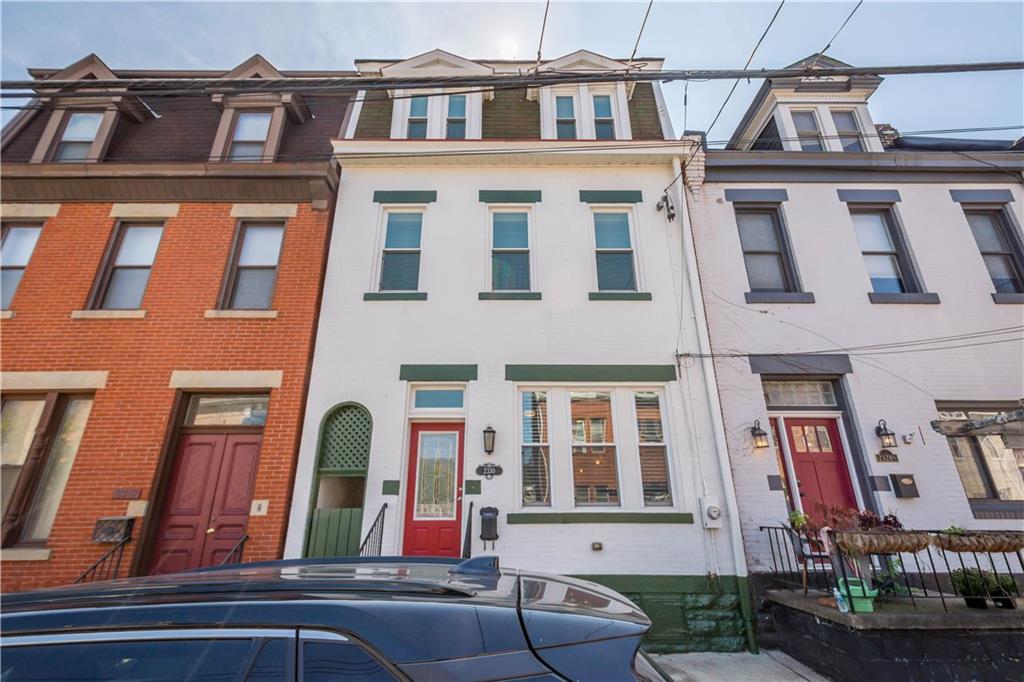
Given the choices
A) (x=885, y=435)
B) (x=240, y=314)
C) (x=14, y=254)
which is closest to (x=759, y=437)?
(x=885, y=435)

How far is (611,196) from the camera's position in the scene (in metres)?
8.71

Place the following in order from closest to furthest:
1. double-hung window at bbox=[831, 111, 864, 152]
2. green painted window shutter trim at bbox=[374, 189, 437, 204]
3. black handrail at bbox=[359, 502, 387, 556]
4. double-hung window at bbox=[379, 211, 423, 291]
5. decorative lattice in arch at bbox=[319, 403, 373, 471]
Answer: black handrail at bbox=[359, 502, 387, 556], decorative lattice in arch at bbox=[319, 403, 373, 471], double-hung window at bbox=[379, 211, 423, 291], green painted window shutter trim at bbox=[374, 189, 437, 204], double-hung window at bbox=[831, 111, 864, 152]

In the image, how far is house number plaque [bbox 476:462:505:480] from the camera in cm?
679

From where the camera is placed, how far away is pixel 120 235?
8.29 metres

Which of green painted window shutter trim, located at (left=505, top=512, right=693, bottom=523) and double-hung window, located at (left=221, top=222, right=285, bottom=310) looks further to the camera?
double-hung window, located at (left=221, top=222, right=285, bottom=310)

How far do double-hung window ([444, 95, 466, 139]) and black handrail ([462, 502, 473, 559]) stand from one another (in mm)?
7551

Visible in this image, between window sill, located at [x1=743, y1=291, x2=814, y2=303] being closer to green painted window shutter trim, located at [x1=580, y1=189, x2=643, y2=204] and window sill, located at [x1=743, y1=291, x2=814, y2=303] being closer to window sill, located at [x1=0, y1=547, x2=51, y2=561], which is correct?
green painted window shutter trim, located at [x1=580, y1=189, x2=643, y2=204]

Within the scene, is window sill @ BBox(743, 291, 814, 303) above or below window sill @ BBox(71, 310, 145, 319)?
above

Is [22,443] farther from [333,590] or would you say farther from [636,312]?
[636,312]

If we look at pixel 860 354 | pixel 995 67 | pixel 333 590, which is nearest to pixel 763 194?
pixel 860 354

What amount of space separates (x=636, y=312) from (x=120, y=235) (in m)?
9.65

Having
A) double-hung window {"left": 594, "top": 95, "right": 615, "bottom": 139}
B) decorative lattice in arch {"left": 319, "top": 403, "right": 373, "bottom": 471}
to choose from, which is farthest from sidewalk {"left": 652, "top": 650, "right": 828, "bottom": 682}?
double-hung window {"left": 594, "top": 95, "right": 615, "bottom": 139}

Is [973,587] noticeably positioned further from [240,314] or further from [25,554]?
[25,554]

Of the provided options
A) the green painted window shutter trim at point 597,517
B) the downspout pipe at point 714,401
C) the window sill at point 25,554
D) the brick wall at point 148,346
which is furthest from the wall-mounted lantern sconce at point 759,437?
the window sill at point 25,554
